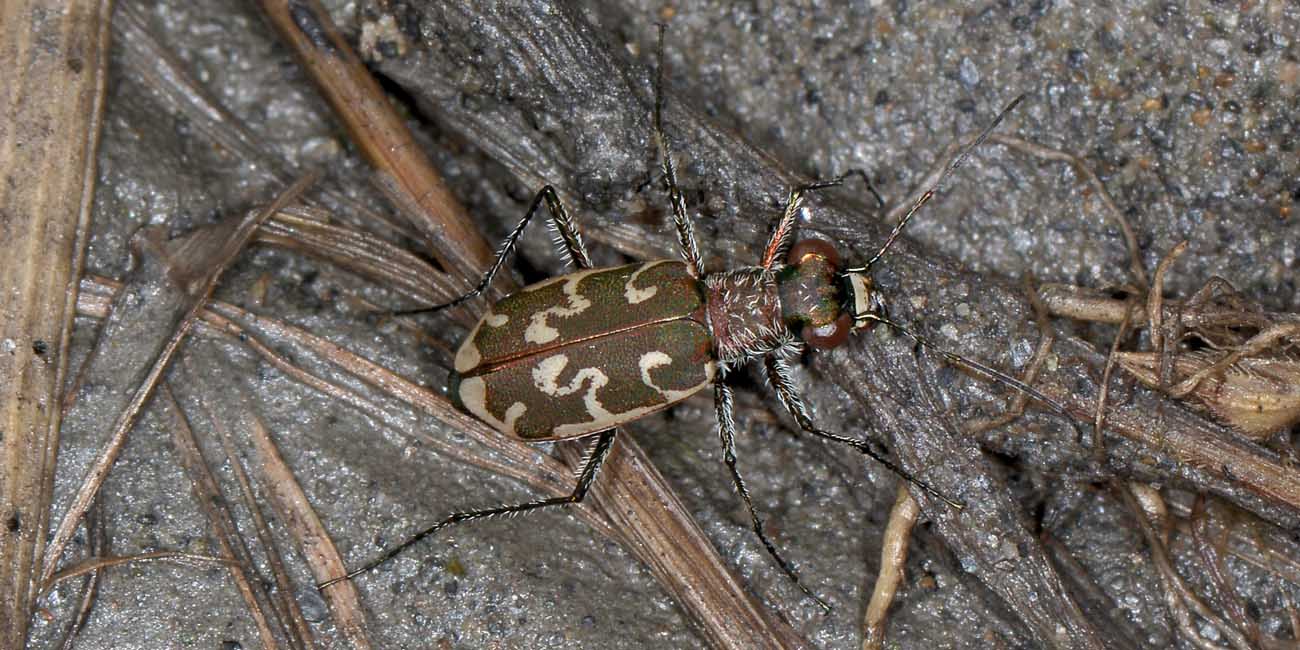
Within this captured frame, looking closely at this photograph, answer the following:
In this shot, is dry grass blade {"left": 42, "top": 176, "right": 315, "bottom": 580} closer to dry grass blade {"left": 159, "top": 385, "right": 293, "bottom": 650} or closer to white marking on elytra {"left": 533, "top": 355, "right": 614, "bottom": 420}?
dry grass blade {"left": 159, "top": 385, "right": 293, "bottom": 650}

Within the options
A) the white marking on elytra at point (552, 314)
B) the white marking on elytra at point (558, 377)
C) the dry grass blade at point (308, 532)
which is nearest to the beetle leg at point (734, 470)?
the white marking on elytra at point (558, 377)

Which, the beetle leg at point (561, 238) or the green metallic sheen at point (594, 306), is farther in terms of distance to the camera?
the beetle leg at point (561, 238)

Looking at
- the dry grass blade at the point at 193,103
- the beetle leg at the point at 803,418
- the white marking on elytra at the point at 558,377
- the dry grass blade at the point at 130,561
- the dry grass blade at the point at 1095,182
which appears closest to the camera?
the dry grass blade at the point at 130,561

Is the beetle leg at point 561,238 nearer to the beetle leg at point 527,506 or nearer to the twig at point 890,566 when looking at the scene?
the beetle leg at point 527,506

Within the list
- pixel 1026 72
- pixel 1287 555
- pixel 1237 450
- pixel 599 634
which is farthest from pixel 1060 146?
pixel 599 634

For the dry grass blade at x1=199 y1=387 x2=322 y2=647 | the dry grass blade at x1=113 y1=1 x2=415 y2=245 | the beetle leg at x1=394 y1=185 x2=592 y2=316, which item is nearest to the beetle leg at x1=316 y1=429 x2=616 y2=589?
the dry grass blade at x1=199 y1=387 x2=322 y2=647

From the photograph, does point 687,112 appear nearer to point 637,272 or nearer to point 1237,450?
point 637,272

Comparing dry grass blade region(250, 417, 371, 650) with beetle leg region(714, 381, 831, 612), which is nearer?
dry grass blade region(250, 417, 371, 650)
